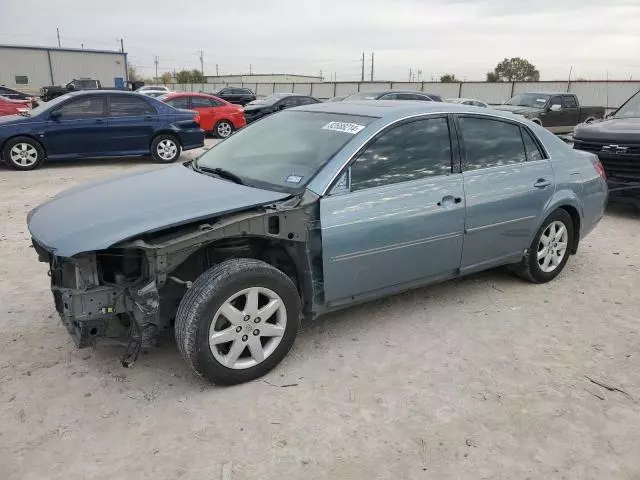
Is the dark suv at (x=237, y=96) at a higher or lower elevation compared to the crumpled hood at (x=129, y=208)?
lower

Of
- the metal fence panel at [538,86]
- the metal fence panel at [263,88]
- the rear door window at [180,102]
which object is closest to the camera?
the rear door window at [180,102]

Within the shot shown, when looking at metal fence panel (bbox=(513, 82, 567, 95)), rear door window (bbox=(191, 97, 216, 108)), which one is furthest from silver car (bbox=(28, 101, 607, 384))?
metal fence panel (bbox=(513, 82, 567, 95))

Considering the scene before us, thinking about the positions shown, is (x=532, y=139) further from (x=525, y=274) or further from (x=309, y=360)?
(x=309, y=360)

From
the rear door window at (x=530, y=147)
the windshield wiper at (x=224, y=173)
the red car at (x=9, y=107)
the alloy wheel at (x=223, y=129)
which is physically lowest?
the alloy wheel at (x=223, y=129)

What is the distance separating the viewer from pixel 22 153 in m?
10.2

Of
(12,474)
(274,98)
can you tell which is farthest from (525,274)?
(274,98)

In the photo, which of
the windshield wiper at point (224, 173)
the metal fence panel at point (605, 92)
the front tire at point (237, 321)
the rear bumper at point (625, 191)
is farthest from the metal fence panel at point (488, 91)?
the front tire at point (237, 321)

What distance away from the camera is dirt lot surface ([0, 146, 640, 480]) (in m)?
2.61

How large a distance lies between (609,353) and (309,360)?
6.66 ft

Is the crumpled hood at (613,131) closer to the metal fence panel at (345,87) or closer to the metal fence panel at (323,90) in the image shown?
the metal fence panel at (345,87)

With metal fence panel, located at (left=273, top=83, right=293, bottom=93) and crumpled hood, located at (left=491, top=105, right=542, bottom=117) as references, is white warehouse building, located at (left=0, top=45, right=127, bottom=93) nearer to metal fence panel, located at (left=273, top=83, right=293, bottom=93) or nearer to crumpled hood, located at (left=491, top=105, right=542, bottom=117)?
metal fence panel, located at (left=273, top=83, right=293, bottom=93)

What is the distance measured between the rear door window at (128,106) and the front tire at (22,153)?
A: 4.94ft

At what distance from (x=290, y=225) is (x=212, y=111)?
14234 mm

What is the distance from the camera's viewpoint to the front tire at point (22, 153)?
10086 millimetres
